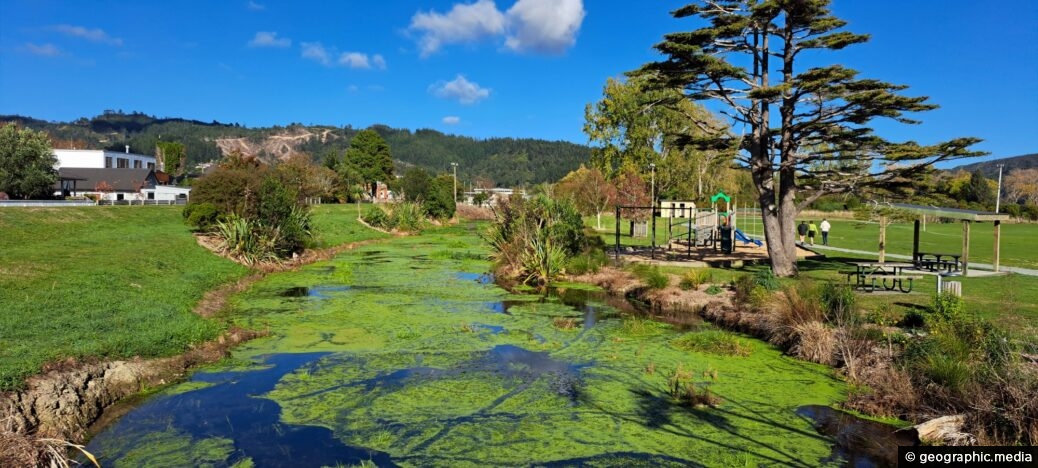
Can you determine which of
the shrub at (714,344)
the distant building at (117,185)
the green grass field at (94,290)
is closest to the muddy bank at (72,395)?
the green grass field at (94,290)

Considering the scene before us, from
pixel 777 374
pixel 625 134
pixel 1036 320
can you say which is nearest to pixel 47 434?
pixel 777 374

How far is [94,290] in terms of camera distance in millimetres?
13742

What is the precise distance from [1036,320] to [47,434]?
15.1 metres

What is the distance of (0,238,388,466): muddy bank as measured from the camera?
22.0 ft

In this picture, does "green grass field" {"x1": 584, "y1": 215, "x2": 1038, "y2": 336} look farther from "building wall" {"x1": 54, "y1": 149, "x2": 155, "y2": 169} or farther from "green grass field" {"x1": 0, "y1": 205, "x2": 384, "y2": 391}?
"building wall" {"x1": 54, "y1": 149, "x2": 155, "y2": 169}

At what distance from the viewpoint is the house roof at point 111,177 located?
226ft

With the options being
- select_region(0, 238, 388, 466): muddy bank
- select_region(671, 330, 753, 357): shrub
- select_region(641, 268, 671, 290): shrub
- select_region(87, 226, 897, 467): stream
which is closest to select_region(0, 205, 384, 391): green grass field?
select_region(0, 238, 388, 466): muddy bank

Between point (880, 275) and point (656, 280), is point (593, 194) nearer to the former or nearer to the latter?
point (656, 280)

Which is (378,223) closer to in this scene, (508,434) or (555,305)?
(555,305)

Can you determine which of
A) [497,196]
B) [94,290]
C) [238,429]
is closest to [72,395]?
[238,429]

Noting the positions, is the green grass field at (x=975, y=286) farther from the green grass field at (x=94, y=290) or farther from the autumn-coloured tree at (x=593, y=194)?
the autumn-coloured tree at (x=593, y=194)

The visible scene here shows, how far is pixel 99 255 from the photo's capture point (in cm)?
1814

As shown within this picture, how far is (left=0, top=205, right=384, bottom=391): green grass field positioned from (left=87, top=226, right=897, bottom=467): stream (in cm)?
129

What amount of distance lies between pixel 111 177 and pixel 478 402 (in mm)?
77833
